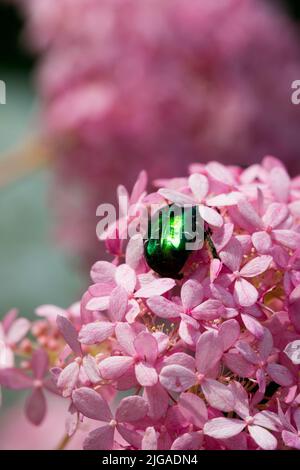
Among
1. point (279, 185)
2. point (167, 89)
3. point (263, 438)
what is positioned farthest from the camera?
point (167, 89)

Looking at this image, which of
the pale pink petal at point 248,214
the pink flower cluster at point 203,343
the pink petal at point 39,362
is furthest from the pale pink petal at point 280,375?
the pink petal at point 39,362

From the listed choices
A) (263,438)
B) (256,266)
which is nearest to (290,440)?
(263,438)

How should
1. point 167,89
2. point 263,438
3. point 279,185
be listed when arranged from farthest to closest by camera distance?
point 167,89, point 279,185, point 263,438

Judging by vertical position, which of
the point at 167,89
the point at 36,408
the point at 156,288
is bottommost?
the point at 36,408

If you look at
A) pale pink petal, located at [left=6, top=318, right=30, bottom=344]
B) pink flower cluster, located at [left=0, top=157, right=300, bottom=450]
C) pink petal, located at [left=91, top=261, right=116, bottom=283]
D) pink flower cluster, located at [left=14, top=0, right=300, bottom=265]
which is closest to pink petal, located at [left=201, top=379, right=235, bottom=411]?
pink flower cluster, located at [left=0, top=157, right=300, bottom=450]

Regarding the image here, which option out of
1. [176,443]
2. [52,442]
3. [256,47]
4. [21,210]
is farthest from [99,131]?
[21,210]

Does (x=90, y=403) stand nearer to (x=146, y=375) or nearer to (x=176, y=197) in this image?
(x=146, y=375)
